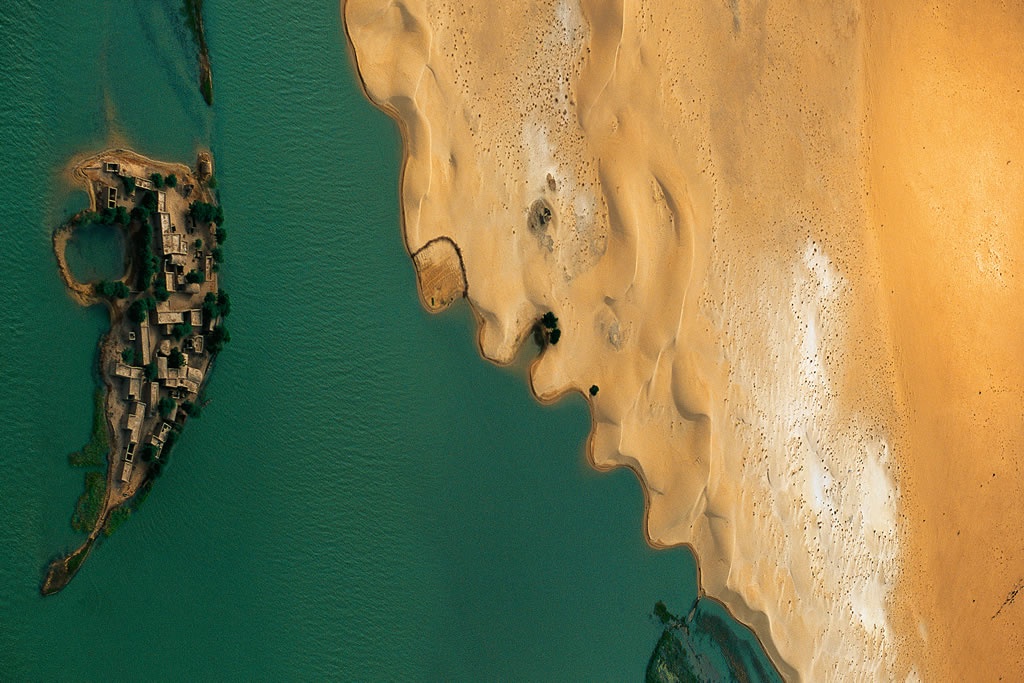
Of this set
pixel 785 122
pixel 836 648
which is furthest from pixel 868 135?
pixel 836 648

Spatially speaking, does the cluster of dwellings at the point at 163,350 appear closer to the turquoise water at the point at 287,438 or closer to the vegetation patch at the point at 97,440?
the vegetation patch at the point at 97,440

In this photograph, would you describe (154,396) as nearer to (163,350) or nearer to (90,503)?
(163,350)

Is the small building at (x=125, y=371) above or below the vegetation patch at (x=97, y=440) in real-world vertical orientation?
Result: above

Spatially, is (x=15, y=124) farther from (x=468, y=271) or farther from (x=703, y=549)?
(x=703, y=549)

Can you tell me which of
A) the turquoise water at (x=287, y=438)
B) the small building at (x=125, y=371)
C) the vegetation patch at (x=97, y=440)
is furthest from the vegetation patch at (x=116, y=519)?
the small building at (x=125, y=371)

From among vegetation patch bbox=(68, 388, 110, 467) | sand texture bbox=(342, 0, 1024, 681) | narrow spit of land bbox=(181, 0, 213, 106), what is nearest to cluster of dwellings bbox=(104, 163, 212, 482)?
vegetation patch bbox=(68, 388, 110, 467)

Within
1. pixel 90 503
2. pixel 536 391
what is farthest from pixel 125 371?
pixel 536 391
